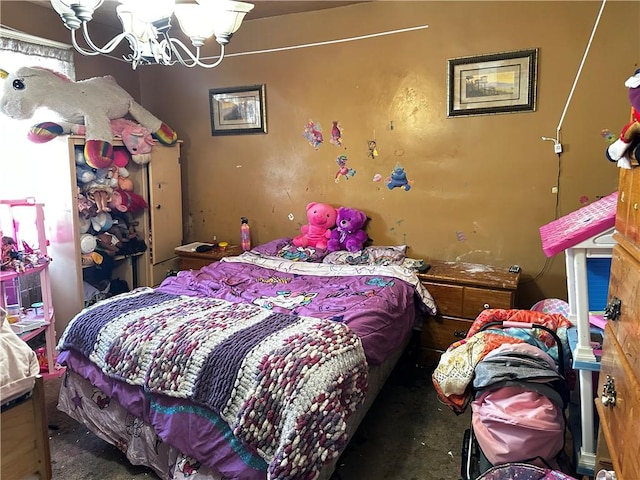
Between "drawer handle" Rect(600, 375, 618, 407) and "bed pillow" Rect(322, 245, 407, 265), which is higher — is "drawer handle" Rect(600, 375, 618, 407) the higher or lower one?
the lower one

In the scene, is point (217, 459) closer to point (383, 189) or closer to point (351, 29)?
point (383, 189)

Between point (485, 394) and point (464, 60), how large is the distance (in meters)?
2.16

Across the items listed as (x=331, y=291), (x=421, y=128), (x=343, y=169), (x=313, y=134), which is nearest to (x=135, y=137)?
(x=313, y=134)

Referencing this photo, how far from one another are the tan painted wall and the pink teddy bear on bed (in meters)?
0.13

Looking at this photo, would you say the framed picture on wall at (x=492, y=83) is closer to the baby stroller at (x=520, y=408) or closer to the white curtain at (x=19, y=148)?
the baby stroller at (x=520, y=408)

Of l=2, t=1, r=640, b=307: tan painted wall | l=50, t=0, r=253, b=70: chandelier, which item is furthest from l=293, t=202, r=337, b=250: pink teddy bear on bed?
l=50, t=0, r=253, b=70: chandelier

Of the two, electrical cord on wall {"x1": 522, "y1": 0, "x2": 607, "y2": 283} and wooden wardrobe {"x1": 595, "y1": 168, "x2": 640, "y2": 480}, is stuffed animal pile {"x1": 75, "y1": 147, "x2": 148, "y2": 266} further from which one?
wooden wardrobe {"x1": 595, "y1": 168, "x2": 640, "y2": 480}

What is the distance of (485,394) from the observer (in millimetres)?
1537

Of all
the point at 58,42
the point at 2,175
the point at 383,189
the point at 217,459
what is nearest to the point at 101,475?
the point at 217,459

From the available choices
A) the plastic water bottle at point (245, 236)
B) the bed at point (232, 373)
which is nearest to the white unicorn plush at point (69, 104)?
the plastic water bottle at point (245, 236)

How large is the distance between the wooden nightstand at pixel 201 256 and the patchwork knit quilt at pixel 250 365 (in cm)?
135

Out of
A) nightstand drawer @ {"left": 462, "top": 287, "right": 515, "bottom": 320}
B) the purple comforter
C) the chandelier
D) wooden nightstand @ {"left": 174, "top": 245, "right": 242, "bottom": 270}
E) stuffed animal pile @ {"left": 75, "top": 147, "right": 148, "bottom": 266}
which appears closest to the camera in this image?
the chandelier

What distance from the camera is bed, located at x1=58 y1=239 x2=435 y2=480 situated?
4.96 ft

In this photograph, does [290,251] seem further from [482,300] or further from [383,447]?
[383,447]
